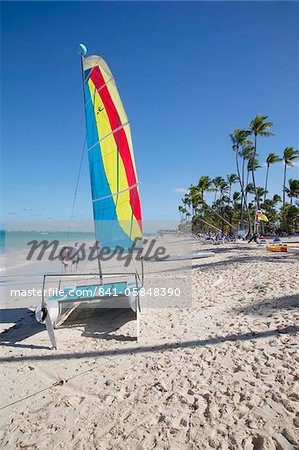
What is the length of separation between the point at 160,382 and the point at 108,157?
4019mm

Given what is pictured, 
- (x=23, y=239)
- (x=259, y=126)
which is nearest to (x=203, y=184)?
(x=259, y=126)

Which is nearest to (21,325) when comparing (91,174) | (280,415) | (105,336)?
(105,336)

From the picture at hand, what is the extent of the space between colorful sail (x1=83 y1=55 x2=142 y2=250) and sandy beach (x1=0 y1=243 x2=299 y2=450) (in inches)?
82.6

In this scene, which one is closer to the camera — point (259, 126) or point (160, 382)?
point (160, 382)

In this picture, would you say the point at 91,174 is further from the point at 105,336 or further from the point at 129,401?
the point at 129,401

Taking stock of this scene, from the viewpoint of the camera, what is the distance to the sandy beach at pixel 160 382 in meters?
2.45

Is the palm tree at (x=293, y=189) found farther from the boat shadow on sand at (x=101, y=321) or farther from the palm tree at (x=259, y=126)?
the boat shadow on sand at (x=101, y=321)

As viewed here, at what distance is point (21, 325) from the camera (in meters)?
5.93

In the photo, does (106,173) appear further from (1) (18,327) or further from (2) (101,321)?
(1) (18,327)

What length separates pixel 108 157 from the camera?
17.3 feet

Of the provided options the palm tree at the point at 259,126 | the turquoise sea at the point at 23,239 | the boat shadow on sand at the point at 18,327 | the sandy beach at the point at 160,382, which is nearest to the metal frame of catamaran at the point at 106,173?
the boat shadow on sand at the point at 18,327

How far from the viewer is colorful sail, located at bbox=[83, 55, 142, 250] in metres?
5.13

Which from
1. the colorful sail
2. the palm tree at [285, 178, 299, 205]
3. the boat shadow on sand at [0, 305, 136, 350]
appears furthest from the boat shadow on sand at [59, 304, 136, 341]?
the palm tree at [285, 178, 299, 205]

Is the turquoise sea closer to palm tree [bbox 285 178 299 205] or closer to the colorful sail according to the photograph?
the colorful sail
